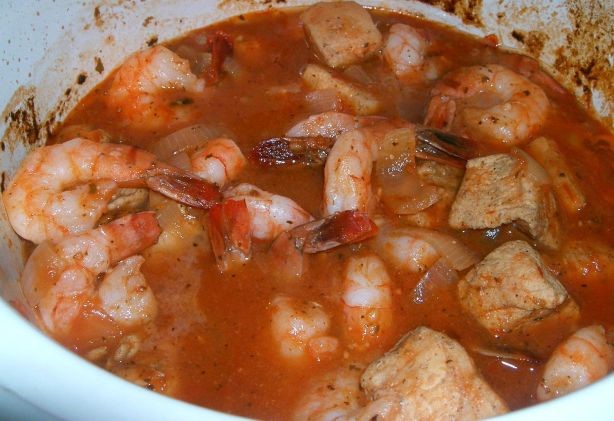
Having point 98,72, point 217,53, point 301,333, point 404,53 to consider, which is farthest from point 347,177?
point 98,72

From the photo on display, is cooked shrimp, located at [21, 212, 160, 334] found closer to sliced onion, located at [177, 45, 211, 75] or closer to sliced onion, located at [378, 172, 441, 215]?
sliced onion, located at [378, 172, 441, 215]

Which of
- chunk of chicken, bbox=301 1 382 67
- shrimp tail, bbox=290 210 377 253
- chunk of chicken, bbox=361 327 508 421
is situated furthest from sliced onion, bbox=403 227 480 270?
chunk of chicken, bbox=301 1 382 67

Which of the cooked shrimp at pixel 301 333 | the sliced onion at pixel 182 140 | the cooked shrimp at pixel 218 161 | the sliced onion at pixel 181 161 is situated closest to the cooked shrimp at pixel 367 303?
the cooked shrimp at pixel 301 333

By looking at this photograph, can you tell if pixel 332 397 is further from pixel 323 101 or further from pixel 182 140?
pixel 323 101

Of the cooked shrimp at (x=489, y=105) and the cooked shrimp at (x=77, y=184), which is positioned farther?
the cooked shrimp at (x=489, y=105)

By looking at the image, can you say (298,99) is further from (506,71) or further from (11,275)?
(11,275)

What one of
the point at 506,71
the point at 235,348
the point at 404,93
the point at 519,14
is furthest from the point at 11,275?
the point at 519,14

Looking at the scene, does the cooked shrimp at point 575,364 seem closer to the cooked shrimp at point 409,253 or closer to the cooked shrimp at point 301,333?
the cooked shrimp at point 409,253
